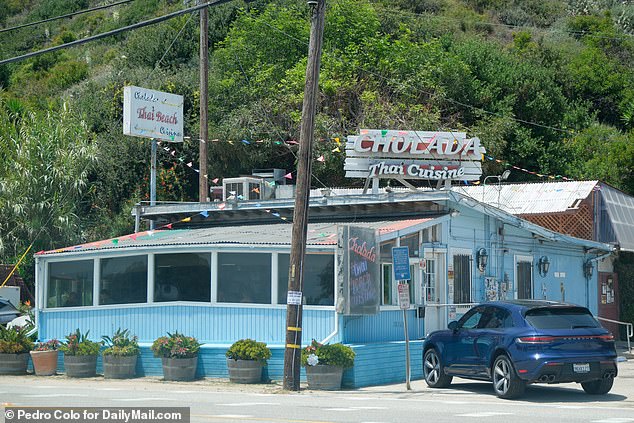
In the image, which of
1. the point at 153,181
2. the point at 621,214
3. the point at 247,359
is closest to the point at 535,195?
the point at 621,214

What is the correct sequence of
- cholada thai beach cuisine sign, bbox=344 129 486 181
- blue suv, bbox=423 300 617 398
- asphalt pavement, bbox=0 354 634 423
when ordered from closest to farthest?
1. asphalt pavement, bbox=0 354 634 423
2. blue suv, bbox=423 300 617 398
3. cholada thai beach cuisine sign, bbox=344 129 486 181

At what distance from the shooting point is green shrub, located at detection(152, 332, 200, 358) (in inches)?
797

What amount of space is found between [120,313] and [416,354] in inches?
273

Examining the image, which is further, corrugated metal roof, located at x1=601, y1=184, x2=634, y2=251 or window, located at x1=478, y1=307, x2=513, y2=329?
corrugated metal roof, located at x1=601, y1=184, x2=634, y2=251

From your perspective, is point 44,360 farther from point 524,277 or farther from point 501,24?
point 501,24

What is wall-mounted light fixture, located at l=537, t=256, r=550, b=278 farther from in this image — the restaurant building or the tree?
the tree

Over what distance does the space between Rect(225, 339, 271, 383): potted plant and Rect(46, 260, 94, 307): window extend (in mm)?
5099

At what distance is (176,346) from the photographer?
66.4 ft

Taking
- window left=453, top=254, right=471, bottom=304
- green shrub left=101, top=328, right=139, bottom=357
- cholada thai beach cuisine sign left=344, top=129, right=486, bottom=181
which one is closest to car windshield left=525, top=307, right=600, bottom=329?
window left=453, top=254, right=471, bottom=304

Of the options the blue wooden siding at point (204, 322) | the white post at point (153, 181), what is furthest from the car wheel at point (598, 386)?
the white post at point (153, 181)

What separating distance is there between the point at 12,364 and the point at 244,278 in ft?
19.2

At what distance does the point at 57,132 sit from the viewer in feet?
125

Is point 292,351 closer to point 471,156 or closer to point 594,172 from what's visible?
point 471,156

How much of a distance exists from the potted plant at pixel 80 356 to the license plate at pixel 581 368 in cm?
1083
